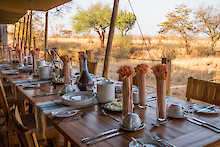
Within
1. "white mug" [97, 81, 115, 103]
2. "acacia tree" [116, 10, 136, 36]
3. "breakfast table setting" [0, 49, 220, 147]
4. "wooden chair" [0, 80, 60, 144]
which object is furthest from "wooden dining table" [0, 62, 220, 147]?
"acacia tree" [116, 10, 136, 36]

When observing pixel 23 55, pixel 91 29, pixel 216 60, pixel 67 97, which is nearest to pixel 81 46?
pixel 91 29

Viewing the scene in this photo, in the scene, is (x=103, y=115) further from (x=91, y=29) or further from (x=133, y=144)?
(x=91, y=29)

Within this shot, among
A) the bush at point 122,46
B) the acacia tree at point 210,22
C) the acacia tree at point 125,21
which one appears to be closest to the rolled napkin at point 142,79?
the acacia tree at point 210,22

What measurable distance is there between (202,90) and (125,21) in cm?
958

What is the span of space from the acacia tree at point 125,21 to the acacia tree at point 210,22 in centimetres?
358

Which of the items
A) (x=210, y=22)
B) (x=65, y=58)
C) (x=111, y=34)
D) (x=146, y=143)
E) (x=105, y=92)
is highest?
→ (x=210, y=22)

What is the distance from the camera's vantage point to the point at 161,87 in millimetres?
1077

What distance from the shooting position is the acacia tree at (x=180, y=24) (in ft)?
27.5

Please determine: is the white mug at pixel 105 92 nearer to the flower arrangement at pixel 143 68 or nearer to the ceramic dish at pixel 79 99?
the ceramic dish at pixel 79 99

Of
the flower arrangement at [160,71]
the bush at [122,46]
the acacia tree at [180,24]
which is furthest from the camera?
the bush at [122,46]

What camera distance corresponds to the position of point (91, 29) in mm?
12633

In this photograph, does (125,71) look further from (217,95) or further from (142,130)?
(217,95)

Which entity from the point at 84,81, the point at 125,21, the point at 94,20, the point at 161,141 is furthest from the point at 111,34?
the point at 94,20

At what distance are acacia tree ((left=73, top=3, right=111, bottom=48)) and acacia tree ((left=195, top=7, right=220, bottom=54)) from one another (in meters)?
5.37
